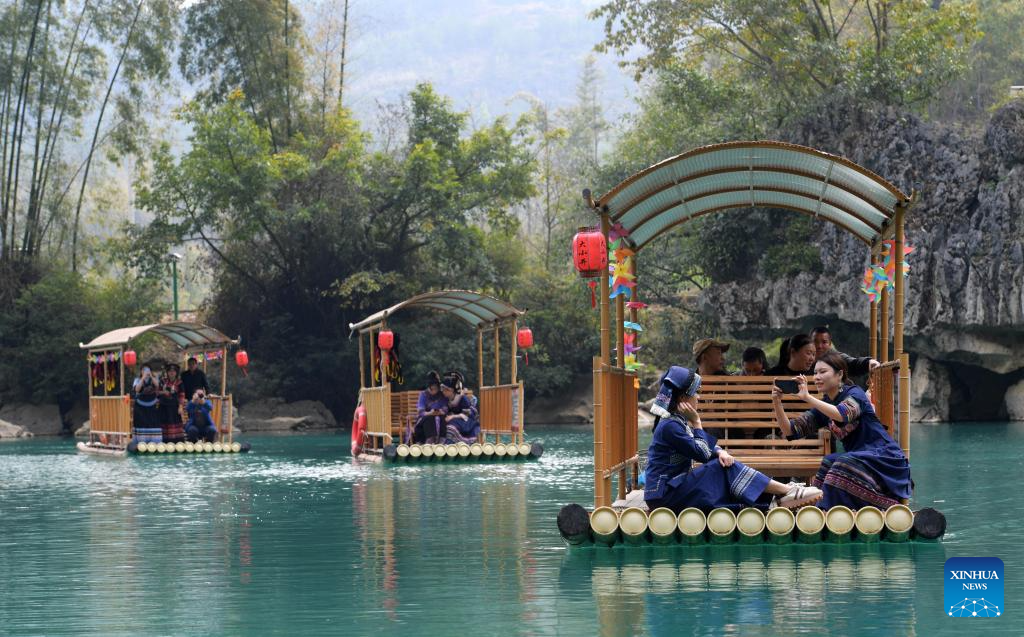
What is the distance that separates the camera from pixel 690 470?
877cm

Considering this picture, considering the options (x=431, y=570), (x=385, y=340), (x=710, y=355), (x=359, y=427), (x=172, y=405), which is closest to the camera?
(x=431, y=570)

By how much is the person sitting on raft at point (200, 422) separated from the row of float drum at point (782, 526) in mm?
16697

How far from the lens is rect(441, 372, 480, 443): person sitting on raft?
66.8 ft

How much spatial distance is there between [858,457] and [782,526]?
2.23ft

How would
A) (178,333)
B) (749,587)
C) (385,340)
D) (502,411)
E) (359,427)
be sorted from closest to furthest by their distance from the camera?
(749,587) < (385,340) < (359,427) < (502,411) < (178,333)

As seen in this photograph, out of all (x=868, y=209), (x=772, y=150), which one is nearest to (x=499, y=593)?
(x=772, y=150)

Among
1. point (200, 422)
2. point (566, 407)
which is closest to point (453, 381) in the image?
point (200, 422)

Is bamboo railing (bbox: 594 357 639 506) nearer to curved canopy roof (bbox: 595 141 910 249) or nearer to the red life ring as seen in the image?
curved canopy roof (bbox: 595 141 910 249)

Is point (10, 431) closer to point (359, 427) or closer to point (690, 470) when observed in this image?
point (359, 427)

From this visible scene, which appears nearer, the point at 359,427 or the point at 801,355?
the point at 801,355

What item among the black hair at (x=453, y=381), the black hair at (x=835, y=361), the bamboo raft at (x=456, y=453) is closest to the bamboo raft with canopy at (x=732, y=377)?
the black hair at (x=835, y=361)

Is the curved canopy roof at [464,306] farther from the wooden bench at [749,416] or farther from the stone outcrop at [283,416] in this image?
the stone outcrop at [283,416]

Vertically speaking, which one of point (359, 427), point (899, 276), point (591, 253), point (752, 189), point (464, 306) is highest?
point (752, 189)

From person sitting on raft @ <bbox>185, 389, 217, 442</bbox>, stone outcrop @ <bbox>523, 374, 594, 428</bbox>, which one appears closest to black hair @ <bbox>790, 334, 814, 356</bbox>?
person sitting on raft @ <bbox>185, 389, 217, 442</bbox>
